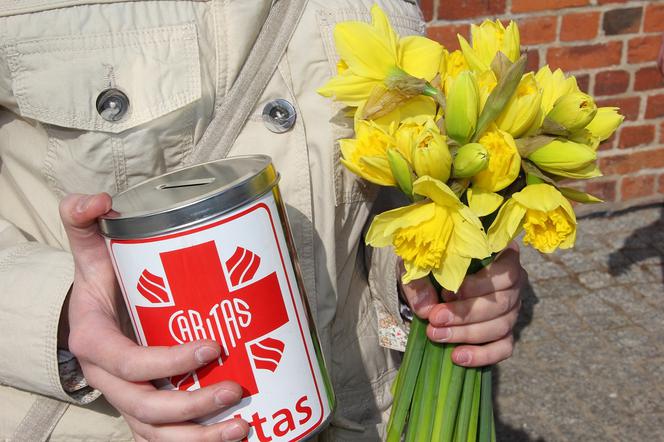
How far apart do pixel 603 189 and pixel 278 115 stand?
2.83 m

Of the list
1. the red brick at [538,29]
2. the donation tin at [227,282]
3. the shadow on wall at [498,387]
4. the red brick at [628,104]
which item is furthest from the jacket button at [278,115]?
the red brick at [628,104]

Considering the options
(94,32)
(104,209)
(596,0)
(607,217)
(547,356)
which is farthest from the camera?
(607,217)

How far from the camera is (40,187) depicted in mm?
997

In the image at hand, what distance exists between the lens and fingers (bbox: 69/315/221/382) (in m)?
0.76

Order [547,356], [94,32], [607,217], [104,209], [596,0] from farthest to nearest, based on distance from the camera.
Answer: [607,217]
[596,0]
[547,356]
[94,32]
[104,209]

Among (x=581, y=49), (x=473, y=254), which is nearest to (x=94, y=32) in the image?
(x=473, y=254)

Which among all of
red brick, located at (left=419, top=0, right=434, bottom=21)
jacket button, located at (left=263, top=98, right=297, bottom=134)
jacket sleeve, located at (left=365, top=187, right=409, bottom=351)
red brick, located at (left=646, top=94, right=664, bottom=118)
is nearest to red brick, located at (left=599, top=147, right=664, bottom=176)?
red brick, located at (left=646, top=94, right=664, bottom=118)

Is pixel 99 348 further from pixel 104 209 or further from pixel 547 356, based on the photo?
pixel 547 356

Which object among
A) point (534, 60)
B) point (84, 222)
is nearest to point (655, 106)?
point (534, 60)

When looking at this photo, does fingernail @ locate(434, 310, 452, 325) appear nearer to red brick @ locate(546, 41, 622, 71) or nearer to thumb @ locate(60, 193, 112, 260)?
thumb @ locate(60, 193, 112, 260)

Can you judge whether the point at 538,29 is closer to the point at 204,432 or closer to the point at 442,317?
the point at 442,317

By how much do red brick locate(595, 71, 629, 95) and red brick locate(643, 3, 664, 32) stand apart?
21 cm

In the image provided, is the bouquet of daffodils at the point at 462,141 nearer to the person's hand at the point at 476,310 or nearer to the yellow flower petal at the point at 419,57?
the yellow flower petal at the point at 419,57

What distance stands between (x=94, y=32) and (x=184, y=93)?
13 centimetres
